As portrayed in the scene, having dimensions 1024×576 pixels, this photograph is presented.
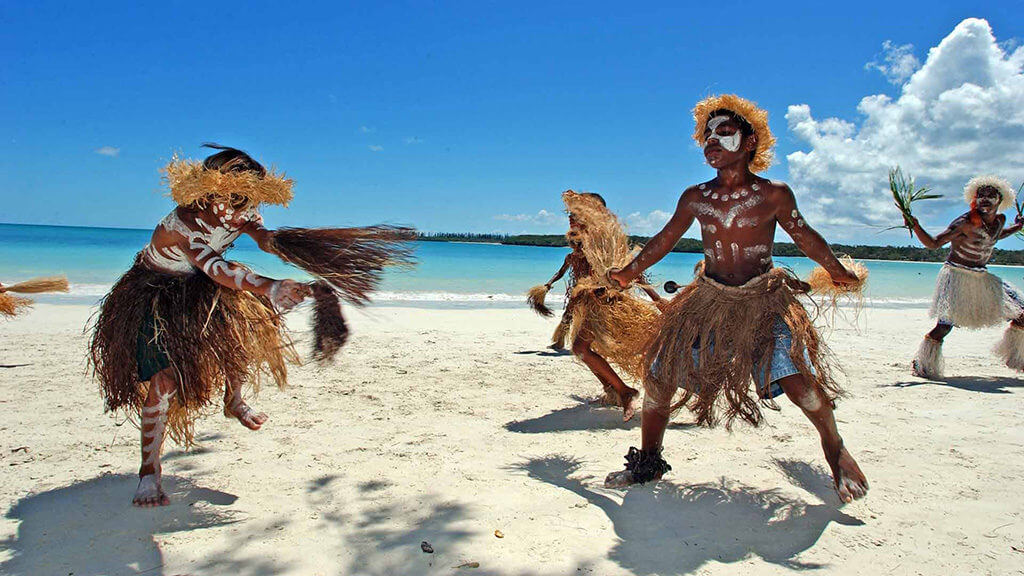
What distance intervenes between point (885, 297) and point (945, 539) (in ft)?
59.5

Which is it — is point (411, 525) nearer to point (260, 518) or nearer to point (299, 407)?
point (260, 518)

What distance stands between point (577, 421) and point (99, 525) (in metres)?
2.85

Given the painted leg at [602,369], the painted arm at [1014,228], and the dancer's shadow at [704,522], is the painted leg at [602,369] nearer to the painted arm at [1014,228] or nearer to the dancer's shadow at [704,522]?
the dancer's shadow at [704,522]

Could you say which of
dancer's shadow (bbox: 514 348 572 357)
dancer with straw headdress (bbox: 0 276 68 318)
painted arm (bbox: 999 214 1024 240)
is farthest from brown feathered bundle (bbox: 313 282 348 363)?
painted arm (bbox: 999 214 1024 240)

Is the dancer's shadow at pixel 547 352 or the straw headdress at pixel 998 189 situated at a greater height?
the straw headdress at pixel 998 189

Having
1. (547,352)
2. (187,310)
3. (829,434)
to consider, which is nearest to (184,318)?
(187,310)

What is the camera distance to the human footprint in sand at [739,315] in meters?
2.95

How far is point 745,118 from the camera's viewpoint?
3180 millimetres

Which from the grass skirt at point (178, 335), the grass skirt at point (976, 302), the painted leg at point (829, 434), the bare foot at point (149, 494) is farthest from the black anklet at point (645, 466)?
the grass skirt at point (976, 302)

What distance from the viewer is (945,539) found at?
2.68 meters

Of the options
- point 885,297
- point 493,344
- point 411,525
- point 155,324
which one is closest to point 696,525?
point 411,525

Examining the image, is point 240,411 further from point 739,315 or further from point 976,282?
point 976,282

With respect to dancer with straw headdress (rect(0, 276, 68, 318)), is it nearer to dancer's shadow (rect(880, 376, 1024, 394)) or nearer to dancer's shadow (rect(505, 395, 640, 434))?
dancer's shadow (rect(505, 395, 640, 434))

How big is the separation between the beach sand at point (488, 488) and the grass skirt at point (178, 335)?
524mm
